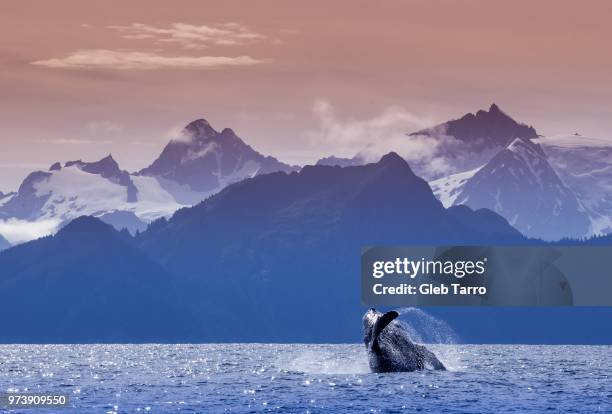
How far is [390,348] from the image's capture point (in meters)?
99.6

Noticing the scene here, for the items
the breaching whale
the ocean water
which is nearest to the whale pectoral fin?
the breaching whale

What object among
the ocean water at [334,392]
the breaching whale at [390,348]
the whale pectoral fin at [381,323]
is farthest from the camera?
the breaching whale at [390,348]

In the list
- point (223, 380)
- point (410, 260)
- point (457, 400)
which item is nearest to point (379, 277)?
point (410, 260)

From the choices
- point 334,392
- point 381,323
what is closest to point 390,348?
point 381,323

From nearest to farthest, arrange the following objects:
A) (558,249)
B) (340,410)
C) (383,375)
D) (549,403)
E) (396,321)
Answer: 1. (340,410)
2. (549,403)
3. (558,249)
4. (396,321)
5. (383,375)

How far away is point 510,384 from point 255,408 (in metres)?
32.9

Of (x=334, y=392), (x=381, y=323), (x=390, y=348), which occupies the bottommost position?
(x=334, y=392)

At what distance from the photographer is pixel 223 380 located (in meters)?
112

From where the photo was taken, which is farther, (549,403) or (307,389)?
(307,389)

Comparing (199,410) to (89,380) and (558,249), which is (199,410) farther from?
(89,380)

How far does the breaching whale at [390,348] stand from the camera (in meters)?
92.8

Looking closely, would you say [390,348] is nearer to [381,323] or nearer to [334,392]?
[381,323]

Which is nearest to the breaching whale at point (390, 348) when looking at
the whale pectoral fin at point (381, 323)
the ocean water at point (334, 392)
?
the whale pectoral fin at point (381, 323)

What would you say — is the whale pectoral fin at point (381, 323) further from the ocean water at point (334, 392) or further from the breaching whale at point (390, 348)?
the ocean water at point (334, 392)
